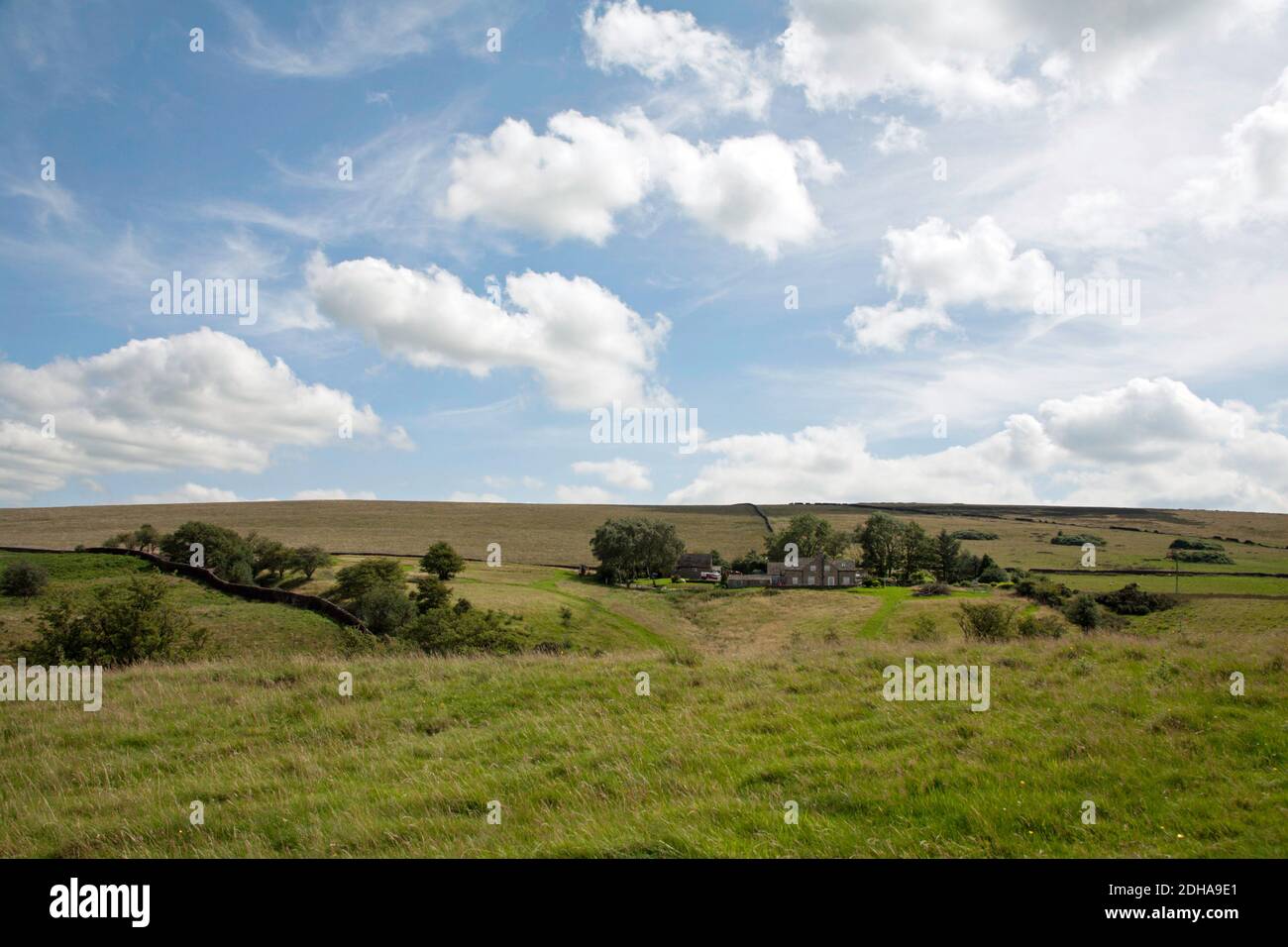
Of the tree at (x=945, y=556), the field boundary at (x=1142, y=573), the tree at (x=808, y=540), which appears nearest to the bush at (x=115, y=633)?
the field boundary at (x=1142, y=573)

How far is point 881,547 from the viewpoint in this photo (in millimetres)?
119688

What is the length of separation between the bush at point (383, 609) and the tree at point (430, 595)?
1627 mm

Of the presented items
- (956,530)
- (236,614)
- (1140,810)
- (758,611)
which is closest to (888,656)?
(1140,810)

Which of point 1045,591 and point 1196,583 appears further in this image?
point 1196,583

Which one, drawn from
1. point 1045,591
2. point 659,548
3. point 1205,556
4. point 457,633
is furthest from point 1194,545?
point 457,633

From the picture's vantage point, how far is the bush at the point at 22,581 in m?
52.2

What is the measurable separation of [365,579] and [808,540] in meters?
83.3

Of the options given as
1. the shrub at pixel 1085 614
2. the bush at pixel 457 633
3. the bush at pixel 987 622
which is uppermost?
the bush at pixel 457 633

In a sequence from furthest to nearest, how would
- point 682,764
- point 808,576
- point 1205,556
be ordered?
1. point 808,576
2. point 1205,556
3. point 682,764

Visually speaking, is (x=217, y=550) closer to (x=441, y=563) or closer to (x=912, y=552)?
(x=441, y=563)

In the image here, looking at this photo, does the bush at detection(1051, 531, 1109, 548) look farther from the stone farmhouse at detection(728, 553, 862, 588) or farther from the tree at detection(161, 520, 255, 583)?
the tree at detection(161, 520, 255, 583)

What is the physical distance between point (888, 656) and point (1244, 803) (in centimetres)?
815

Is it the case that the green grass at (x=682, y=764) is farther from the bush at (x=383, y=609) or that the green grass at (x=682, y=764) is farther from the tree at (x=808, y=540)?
the tree at (x=808, y=540)

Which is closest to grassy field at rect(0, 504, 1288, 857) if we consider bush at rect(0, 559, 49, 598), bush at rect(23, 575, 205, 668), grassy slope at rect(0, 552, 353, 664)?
bush at rect(23, 575, 205, 668)
